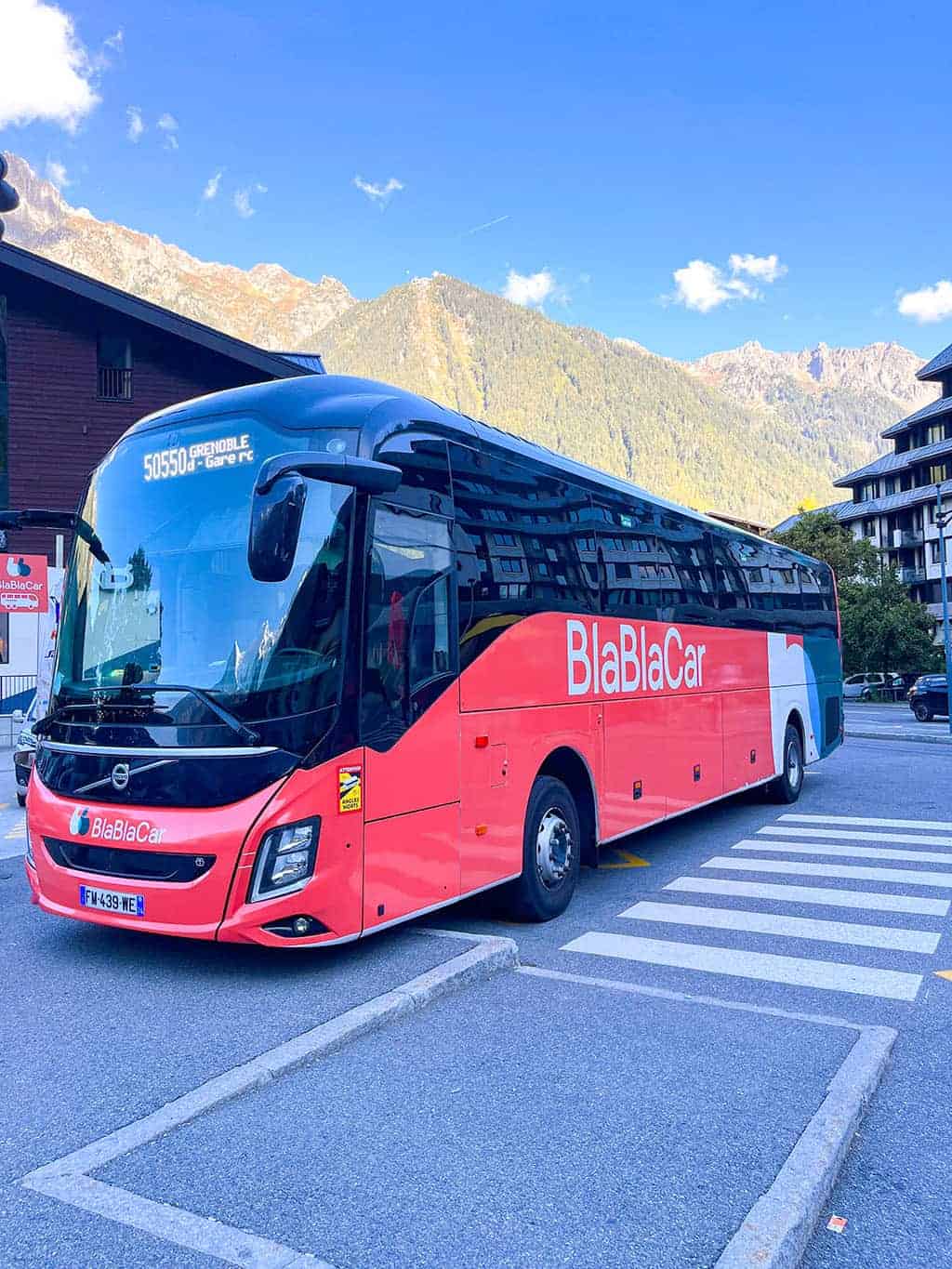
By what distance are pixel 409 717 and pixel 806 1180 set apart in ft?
9.73

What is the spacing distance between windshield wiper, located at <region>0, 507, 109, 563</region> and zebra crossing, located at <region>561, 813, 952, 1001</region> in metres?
3.67

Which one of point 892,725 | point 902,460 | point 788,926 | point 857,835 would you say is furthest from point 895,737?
point 902,460

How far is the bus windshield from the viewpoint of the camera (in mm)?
4871

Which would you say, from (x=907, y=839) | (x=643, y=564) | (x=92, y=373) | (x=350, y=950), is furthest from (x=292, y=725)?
(x=92, y=373)

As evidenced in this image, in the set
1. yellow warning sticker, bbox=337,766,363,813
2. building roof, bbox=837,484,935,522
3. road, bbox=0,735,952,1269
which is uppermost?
building roof, bbox=837,484,935,522

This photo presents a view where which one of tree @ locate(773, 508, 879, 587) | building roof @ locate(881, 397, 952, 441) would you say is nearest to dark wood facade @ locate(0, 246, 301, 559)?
tree @ locate(773, 508, 879, 587)

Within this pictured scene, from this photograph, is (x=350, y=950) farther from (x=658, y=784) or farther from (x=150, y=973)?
(x=658, y=784)

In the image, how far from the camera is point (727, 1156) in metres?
3.40

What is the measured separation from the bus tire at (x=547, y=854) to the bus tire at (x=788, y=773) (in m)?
6.35

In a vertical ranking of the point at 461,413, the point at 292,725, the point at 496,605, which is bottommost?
the point at 292,725

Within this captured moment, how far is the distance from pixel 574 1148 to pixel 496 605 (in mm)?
3477

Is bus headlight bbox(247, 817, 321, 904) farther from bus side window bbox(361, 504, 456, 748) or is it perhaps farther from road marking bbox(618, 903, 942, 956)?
road marking bbox(618, 903, 942, 956)

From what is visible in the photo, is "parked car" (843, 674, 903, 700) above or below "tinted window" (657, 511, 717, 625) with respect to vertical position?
below

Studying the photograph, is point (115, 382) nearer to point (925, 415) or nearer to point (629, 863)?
point (629, 863)
